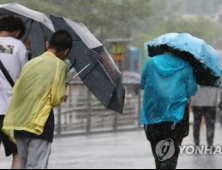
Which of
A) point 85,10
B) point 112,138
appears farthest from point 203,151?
point 85,10

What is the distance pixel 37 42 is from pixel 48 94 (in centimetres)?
184

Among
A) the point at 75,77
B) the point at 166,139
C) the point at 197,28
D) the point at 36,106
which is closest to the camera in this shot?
the point at 36,106

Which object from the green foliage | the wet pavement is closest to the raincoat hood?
the wet pavement

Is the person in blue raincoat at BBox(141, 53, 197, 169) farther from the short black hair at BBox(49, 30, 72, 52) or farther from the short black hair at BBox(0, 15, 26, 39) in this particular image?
the short black hair at BBox(0, 15, 26, 39)

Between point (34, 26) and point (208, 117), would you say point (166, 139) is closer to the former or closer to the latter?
point (34, 26)

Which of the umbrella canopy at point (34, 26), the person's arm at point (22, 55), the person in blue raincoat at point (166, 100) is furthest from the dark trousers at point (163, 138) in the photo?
the umbrella canopy at point (34, 26)

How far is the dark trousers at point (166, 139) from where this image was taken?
7.86 meters

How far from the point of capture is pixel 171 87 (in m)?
7.80

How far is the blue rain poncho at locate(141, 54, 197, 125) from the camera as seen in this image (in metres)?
7.80

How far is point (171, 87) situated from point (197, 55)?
14.3 inches

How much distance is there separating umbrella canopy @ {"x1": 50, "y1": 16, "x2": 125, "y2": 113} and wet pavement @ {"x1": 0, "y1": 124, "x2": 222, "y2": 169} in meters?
2.99

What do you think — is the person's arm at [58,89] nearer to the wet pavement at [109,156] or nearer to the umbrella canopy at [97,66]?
the umbrella canopy at [97,66]

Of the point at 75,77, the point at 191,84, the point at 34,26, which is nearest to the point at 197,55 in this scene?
the point at 191,84

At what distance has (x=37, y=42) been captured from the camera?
873 centimetres
